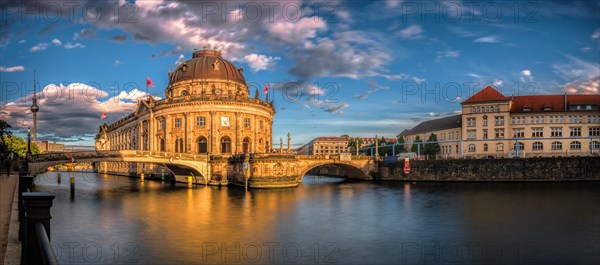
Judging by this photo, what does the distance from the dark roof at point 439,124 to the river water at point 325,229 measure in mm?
55896

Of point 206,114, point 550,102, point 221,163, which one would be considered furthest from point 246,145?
point 550,102

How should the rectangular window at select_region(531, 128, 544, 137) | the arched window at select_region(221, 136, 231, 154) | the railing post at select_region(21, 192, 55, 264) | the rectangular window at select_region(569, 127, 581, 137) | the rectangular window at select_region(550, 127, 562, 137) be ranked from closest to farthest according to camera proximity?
the railing post at select_region(21, 192, 55, 264), the arched window at select_region(221, 136, 231, 154), the rectangular window at select_region(569, 127, 581, 137), the rectangular window at select_region(550, 127, 562, 137), the rectangular window at select_region(531, 128, 544, 137)

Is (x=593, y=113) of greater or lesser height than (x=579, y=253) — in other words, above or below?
above

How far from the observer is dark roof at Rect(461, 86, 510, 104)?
81.9m

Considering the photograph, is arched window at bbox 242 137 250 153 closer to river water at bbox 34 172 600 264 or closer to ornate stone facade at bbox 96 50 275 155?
ornate stone facade at bbox 96 50 275 155

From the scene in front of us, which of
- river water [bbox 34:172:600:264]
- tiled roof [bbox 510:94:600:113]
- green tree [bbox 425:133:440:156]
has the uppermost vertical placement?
tiled roof [bbox 510:94:600:113]

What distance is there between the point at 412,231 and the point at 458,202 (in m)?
14.8

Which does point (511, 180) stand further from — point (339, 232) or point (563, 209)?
point (339, 232)

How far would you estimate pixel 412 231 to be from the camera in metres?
25.2

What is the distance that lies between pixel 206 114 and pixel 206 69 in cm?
1021

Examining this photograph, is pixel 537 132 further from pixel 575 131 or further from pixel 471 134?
pixel 471 134

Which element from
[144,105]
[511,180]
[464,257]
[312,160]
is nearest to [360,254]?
[464,257]

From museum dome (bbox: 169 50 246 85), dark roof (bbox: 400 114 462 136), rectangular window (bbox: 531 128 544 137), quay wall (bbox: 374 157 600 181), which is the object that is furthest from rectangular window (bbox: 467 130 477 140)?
museum dome (bbox: 169 50 246 85)

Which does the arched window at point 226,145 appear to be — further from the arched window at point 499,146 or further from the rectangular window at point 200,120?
the arched window at point 499,146
